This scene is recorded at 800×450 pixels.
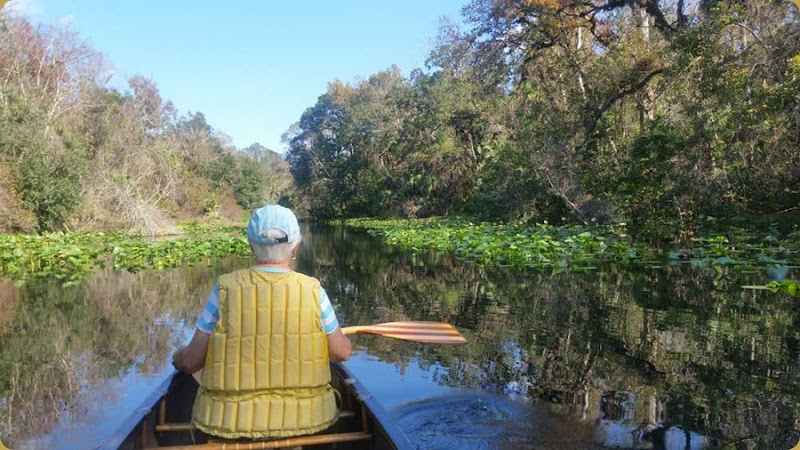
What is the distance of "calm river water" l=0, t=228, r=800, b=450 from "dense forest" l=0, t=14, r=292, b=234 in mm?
11032

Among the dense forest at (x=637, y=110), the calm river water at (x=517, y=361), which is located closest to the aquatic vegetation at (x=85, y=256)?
the calm river water at (x=517, y=361)

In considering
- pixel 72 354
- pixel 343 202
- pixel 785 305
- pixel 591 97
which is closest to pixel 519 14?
pixel 591 97

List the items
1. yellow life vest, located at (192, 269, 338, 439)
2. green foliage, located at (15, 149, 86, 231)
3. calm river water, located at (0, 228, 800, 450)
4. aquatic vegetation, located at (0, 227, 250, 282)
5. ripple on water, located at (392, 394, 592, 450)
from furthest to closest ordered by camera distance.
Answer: green foliage, located at (15, 149, 86, 231) → aquatic vegetation, located at (0, 227, 250, 282) → calm river water, located at (0, 228, 800, 450) → ripple on water, located at (392, 394, 592, 450) → yellow life vest, located at (192, 269, 338, 439)

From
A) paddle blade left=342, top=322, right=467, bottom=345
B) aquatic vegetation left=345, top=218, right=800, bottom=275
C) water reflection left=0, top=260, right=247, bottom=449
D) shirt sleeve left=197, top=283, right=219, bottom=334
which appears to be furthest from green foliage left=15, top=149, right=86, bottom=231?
shirt sleeve left=197, top=283, right=219, bottom=334

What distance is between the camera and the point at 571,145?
16.6 m

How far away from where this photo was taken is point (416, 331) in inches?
170

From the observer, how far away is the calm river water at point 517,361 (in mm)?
3625

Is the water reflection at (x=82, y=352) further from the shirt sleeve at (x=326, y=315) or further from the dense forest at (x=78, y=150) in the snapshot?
the dense forest at (x=78, y=150)

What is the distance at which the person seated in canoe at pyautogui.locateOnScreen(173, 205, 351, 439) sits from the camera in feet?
6.79

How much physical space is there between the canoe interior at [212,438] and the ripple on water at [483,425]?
0.62 metres

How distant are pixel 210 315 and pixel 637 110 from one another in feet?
51.0

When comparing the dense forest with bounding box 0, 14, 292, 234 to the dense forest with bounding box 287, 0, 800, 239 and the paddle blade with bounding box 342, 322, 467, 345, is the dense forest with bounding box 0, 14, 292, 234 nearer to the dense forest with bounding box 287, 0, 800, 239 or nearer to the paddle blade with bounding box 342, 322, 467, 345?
the dense forest with bounding box 287, 0, 800, 239

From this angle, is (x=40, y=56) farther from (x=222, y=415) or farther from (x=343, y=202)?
(x=222, y=415)

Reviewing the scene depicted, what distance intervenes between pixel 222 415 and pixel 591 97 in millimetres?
14958
